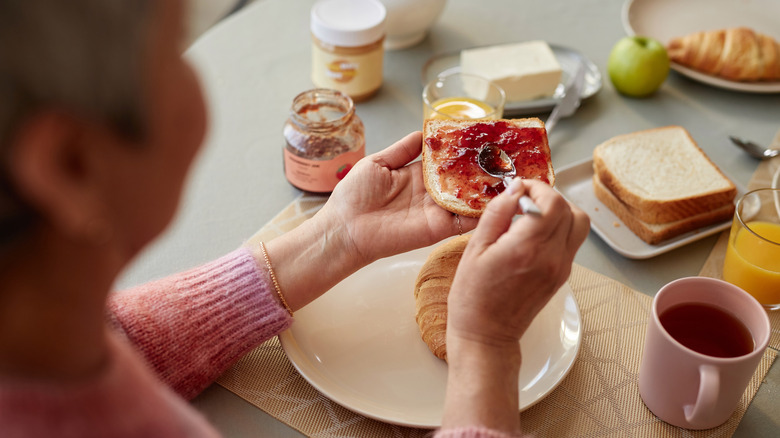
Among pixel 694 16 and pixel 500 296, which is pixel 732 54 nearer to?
pixel 694 16

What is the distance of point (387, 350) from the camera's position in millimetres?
1121

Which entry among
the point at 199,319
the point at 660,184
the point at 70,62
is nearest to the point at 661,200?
the point at 660,184

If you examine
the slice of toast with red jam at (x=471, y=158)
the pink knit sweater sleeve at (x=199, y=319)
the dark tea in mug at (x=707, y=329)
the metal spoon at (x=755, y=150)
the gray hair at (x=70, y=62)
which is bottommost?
the metal spoon at (x=755, y=150)

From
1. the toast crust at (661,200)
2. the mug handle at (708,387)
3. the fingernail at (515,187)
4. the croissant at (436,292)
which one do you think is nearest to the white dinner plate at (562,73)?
the toast crust at (661,200)

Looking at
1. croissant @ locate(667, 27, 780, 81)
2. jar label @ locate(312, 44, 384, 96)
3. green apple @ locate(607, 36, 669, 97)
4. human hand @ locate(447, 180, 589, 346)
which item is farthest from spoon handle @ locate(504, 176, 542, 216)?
croissant @ locate(667, 27, 780, 81)

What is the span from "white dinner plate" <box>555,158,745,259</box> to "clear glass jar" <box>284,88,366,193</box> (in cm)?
49

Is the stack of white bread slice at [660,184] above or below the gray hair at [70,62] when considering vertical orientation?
below

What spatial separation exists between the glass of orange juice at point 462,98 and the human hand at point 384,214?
345mm

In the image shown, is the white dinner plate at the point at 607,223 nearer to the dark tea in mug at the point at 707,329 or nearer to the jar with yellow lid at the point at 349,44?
the dark tea in mug at the point at 707,329

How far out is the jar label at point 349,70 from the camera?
171 cm

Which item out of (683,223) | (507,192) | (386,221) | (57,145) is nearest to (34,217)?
(57,145)

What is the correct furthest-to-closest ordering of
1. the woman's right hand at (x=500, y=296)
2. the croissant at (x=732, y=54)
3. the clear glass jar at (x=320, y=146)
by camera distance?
the croissant at (x=732, y=54)
the clear glass jar at (x=320, y=146)
the woman's right hand at (x=500, y=296)

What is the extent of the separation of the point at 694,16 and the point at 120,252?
2.00m

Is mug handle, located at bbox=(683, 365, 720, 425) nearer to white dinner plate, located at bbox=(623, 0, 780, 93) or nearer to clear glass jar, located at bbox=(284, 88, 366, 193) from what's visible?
clear glass jar, located at bbox=(284, 88, 366, 193)
